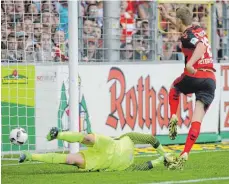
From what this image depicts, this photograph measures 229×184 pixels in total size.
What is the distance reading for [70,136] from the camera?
945 cm

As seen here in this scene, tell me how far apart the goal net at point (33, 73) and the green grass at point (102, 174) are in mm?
1727

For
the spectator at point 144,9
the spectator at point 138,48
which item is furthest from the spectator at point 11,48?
the spectator at point 144,9

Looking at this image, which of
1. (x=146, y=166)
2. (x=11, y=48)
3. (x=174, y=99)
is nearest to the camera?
(x=146, y=166)

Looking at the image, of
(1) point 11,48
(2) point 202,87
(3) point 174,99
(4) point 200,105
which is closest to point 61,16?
(1) point 11,48

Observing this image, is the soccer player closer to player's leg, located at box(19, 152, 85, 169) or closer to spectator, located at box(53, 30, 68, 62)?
player's leg, located at box(19, 152, 85, 169)

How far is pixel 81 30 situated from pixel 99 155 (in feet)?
14.3

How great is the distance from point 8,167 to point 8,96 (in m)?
2.03

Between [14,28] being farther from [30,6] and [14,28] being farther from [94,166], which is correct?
[94,166]

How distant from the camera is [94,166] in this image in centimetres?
992

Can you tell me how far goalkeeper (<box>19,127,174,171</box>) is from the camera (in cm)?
961

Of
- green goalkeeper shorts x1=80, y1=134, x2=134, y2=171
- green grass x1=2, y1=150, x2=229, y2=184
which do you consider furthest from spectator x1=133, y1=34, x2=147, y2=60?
green goalkeeper shorts x1=80, y1=134, x2=134, y2=171

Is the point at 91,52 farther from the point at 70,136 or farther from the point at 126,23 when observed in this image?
the point at 70,136

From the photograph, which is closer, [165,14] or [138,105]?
[138,105]

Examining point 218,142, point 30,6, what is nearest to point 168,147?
point 218,142
